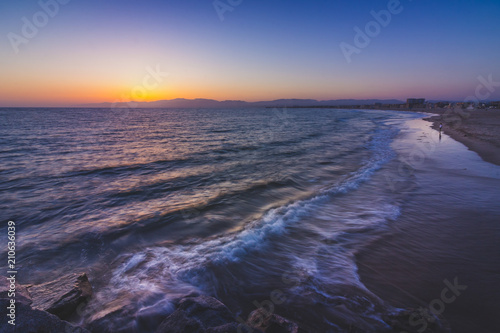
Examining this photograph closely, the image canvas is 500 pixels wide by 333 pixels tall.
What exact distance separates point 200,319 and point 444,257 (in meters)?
6.54

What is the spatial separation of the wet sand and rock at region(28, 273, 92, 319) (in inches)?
246

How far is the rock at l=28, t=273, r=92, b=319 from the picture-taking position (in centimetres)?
431

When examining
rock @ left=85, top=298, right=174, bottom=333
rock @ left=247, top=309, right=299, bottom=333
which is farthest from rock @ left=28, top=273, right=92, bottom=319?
rock @ left=247, top=309, right=299, bottom=333

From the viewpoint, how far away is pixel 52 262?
6.57 meters

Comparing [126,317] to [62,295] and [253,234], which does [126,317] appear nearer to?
[62,295]

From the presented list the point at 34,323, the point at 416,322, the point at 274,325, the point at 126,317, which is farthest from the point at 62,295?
the point at 416,322

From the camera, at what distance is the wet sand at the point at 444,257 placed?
459cm

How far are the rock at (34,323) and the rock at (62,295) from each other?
70cm

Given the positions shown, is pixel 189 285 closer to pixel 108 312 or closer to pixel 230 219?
pixel 108 312

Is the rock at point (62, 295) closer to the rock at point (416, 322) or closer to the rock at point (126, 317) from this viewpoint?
the rock at point (126, 317)

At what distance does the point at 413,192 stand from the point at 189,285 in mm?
11562

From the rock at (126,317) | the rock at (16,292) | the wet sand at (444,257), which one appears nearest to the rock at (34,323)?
the rock at (16,292)

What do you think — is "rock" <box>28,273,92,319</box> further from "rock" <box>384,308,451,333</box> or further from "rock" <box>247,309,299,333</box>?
"rock" <box>384,308,451,333</box>

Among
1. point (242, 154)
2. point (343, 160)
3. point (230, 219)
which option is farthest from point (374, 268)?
point (242, 154)
